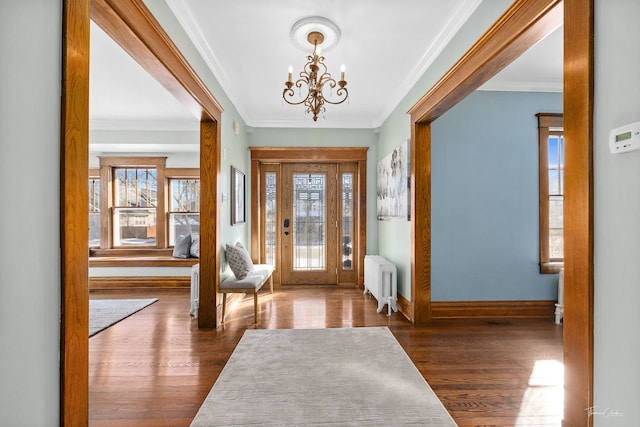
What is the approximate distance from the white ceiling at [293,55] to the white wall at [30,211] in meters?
1.47

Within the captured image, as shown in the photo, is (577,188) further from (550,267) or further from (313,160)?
(313,160)

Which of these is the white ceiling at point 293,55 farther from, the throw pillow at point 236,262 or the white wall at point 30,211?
the throw pillow at point 236,262

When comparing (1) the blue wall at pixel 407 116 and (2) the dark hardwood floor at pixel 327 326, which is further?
(1) the blue wall at pixel 407 116

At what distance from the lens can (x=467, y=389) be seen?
2232 millimetres

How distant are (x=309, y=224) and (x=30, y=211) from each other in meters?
4.50

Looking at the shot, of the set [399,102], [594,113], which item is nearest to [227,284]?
[399,102]

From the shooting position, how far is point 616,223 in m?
1.26

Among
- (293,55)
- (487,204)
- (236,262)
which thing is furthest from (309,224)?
(293,55)

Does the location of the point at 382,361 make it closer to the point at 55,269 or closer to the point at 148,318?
the point at 55,269

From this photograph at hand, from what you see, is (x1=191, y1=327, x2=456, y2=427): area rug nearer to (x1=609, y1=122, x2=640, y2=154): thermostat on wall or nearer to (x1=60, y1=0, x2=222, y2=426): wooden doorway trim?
→ (x1=60, y1=0, x2=222, y2=426): wooden doorway trim

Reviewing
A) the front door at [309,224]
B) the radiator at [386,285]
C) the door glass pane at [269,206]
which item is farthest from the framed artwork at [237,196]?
the radiator at [386,285]

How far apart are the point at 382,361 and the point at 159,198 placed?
502 cm

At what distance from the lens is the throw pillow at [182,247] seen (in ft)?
18.5

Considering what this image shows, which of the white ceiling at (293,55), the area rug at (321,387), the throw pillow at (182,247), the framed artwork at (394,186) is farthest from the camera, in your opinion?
the throw pillow at (182,247)
